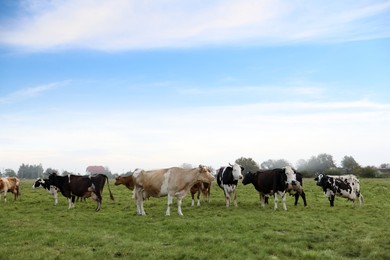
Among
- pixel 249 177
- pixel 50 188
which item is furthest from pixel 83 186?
pixel 249 177

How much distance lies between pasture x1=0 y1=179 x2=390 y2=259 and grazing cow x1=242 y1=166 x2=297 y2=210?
1.19 metres

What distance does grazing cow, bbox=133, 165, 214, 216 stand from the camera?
18.8 m

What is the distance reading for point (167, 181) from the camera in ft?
61.9

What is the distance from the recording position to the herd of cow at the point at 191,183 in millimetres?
18969

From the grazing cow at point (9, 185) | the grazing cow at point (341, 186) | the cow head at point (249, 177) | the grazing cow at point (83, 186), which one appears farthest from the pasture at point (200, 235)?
the grazing cow at point (9, 185)

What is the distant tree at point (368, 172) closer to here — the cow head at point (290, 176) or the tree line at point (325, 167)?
the tree line at point (325, 167)

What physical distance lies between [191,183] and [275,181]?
476 centimetres

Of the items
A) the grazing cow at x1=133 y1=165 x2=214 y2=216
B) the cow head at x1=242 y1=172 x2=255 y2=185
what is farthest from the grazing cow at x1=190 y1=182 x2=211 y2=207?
the grazing cow at x1=133 y1=165 x2=214 y2=216

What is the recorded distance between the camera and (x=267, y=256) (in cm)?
1051

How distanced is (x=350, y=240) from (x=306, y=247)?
176 cm

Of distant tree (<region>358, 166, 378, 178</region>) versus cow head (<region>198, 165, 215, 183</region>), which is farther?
distant tree (<region>358, 166, 378, 178</region>)

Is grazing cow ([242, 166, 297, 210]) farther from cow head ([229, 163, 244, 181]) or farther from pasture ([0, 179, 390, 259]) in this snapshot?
cow head ([229, 163, 244, 181])

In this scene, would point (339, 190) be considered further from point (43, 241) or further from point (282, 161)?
point (282, 161)

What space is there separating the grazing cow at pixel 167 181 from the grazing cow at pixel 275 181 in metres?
3.72
